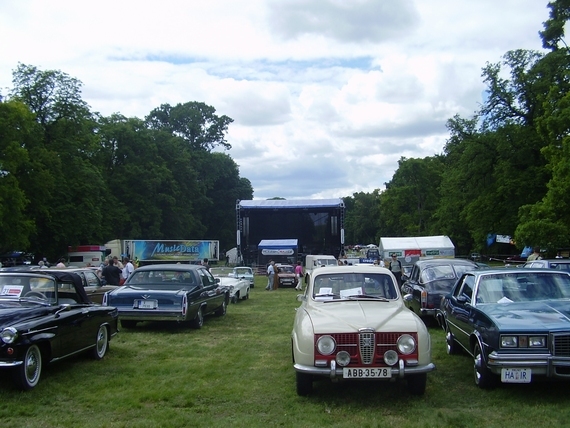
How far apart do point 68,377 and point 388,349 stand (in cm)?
453

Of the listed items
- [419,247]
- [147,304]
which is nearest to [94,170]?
[419,247]

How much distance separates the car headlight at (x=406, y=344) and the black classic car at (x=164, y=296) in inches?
261

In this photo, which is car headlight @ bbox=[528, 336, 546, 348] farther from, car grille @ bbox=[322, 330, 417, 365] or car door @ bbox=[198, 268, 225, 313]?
car door @ bbox=[198, 268, 225, 313]

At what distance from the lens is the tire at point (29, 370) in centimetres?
741

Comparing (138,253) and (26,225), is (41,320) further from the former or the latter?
(138,253)

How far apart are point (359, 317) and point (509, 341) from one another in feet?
5.76

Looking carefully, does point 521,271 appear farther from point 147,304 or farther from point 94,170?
point 94,170

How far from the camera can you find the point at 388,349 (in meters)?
7.19

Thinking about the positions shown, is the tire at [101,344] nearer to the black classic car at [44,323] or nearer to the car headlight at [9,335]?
the black classic car at [44,323]

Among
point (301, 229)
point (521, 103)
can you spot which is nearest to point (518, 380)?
point (301, 229)

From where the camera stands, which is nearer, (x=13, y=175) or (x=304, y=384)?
(x=304, y=384)

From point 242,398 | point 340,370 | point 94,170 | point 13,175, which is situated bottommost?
point 242,398

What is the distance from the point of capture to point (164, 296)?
42.5ft

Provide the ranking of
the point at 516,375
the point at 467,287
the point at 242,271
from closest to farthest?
1. the point at 516,375
2. the point at 467,287
3. the point at 242,271
